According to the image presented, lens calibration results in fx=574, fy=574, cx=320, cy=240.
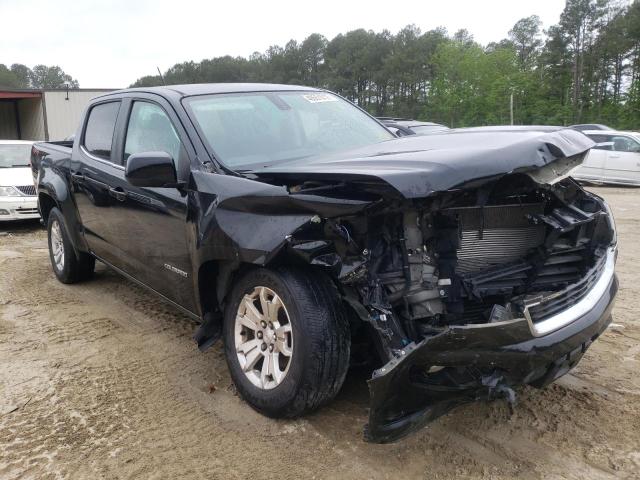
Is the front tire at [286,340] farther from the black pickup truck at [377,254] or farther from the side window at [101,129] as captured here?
the side window at [101,129]

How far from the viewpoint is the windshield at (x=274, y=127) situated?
11.7ft

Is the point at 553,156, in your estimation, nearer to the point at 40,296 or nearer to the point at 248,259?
the point at 248,259

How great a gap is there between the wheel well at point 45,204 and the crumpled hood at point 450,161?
3.78 metres

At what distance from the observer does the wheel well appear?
6.05 meters

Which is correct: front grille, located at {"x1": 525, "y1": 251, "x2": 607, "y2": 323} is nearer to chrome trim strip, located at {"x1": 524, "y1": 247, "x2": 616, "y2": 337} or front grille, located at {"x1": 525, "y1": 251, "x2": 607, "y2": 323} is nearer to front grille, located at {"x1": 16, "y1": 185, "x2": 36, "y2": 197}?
chrome trim strip, located at {"x1": 524, "y1": 247, "x2": 616, "y2": 337}

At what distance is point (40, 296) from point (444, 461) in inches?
177

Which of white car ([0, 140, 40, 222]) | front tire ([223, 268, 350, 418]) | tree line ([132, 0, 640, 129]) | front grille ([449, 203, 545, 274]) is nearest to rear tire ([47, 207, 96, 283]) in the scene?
front tire ([223, 268, 350, 418])

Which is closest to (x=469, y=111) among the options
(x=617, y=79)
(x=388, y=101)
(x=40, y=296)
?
(x=617, y=79)

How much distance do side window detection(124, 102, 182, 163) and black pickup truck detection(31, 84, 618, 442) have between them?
32mm

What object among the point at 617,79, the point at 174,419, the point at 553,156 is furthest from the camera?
the point at 617,79

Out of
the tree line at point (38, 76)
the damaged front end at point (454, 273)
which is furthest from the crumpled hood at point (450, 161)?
the tree line at point (38, 76)

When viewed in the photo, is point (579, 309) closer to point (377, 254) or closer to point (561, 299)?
point (561, 299)

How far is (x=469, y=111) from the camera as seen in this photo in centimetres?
5444

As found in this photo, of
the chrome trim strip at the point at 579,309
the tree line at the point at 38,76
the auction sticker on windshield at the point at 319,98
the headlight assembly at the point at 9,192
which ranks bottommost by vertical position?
the headlight assembly at the point at 9,192
